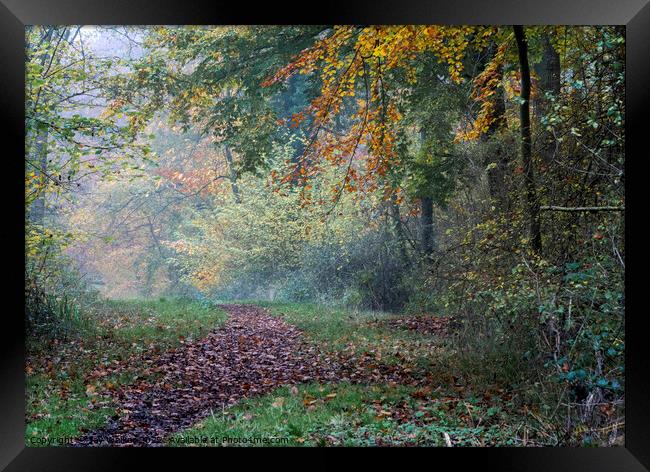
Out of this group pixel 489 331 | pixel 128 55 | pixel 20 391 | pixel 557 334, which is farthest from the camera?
pixel 128 55

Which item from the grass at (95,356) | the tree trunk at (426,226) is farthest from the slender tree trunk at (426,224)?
the grass at (95,356)

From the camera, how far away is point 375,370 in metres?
5.03

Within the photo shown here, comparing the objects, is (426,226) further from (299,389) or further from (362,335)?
(299,389)

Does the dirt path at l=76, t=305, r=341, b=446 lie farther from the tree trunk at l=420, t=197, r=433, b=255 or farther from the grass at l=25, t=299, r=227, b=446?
the tree trunk at l=420, t=197, r=433, b=255

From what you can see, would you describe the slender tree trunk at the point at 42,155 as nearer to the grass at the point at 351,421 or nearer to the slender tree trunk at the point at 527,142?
the grass at the point at 351,421

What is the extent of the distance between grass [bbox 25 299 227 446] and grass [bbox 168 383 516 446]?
856 millimetres

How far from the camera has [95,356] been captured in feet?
16.6

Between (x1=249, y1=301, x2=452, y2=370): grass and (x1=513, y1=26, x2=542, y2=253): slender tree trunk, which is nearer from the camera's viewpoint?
(x1=513, y1=26, x2=542, y2=253): slender tree trunk

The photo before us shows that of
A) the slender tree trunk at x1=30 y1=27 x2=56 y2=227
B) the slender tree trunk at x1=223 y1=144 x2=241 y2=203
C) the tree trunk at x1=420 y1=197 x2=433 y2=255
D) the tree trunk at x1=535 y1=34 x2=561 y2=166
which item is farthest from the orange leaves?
the slender tree trunk at x1=30 y1=27 x2=56 y2=227

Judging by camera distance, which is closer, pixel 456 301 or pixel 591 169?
pixel 591 169

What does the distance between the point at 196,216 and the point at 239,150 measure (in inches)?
30.8

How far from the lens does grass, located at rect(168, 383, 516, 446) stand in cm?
446

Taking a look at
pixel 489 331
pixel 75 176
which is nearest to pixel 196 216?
A: pixel 75 176

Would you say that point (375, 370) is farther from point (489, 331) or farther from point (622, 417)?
point (622, 417)
